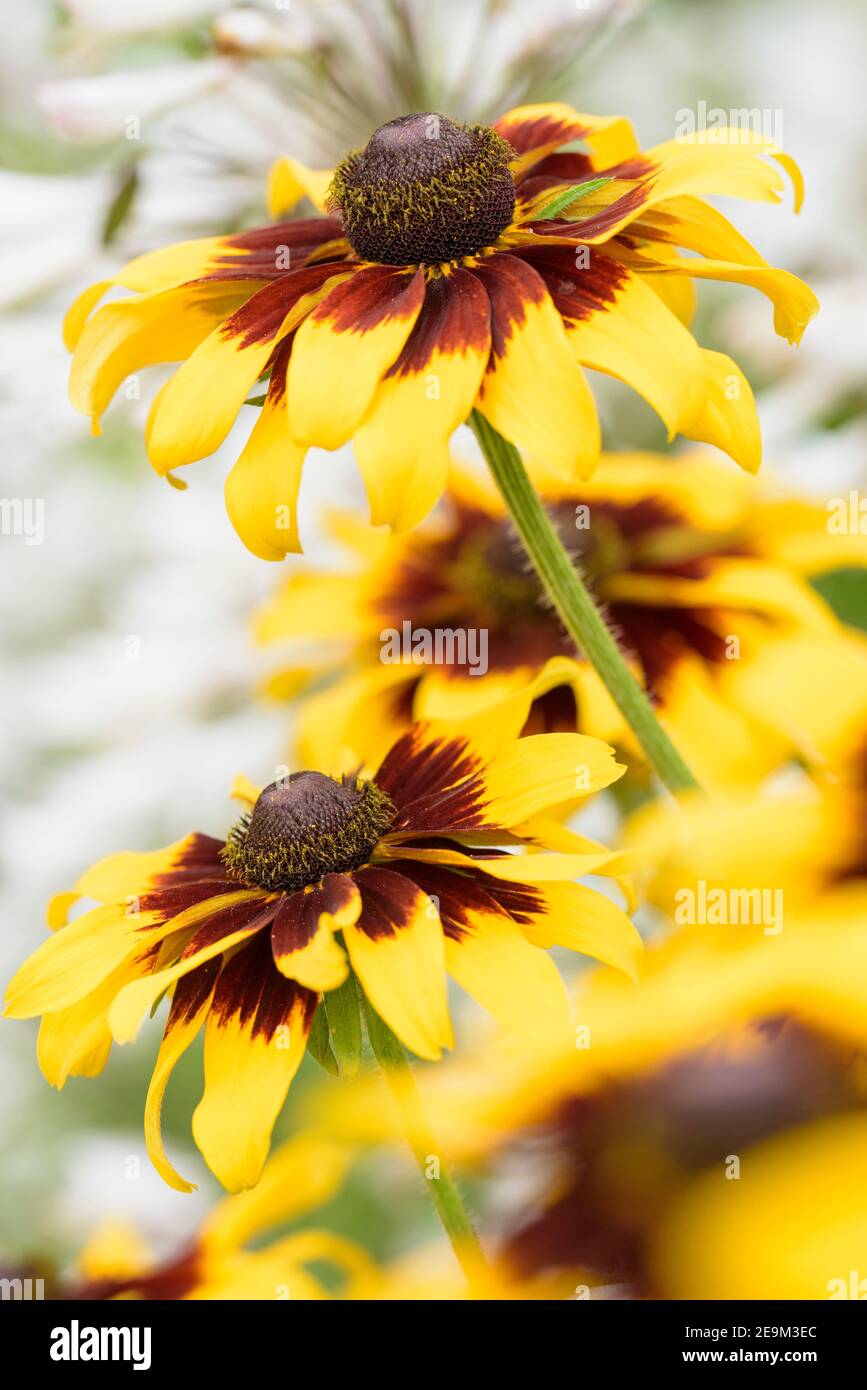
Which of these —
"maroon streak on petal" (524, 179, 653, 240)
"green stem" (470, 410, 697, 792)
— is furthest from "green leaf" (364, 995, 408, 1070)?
"maroon streak on petal" (524, 179, 653, 240)

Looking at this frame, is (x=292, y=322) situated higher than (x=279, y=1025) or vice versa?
(x=292, y=322)

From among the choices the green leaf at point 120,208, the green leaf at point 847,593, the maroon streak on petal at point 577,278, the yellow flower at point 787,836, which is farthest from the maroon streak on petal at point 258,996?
the green leaf at point 847,593

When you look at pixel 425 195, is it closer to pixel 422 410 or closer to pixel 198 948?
pixel 422 410

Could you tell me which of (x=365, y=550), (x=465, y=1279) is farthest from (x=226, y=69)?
(x=465, y=1279)

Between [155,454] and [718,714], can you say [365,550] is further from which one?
[155,454]

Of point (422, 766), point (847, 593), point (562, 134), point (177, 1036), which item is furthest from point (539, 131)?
point (847, 593)

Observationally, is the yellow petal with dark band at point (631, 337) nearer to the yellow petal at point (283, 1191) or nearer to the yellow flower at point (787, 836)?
the yellow flower at point (787, 836)
